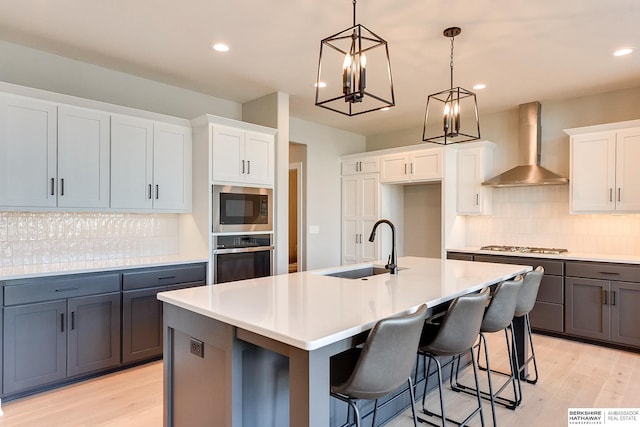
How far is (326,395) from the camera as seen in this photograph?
4.59ft

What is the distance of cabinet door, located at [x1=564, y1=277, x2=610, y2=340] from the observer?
3.75 metres

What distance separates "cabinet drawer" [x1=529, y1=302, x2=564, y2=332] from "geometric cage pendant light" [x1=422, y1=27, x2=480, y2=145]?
202cm

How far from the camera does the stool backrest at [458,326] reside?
192cm

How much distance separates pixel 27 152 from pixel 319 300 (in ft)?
8.68

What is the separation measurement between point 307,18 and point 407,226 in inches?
160

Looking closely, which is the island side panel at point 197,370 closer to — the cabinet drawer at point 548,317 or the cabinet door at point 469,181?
the cabinet drawer at point 548,317

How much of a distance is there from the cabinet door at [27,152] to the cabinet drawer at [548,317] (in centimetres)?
484

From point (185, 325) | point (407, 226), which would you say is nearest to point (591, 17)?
point (185, 325)

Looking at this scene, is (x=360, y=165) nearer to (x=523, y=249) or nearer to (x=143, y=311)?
(x=523, y=249)

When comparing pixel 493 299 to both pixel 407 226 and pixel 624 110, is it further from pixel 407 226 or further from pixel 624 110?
pixel 407 226

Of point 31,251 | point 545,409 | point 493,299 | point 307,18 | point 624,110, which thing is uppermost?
point 307,18

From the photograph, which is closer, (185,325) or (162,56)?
(185,325)

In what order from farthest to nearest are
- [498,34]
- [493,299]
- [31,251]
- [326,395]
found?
[31,251] < [498,34] < [493,299] < [326,395]

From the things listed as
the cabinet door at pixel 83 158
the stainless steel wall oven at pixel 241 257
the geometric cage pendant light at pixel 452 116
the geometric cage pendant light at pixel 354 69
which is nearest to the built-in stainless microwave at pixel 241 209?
the stainless steel wall oven at pixel 241 257
